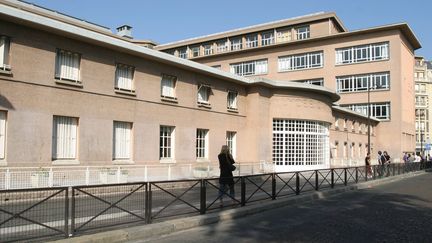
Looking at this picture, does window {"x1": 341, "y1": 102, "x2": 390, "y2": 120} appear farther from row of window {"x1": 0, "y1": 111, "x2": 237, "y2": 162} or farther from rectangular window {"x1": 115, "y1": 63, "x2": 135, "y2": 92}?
rectangular window {"x1": 115, "y1": 63, "x2": 135, "y2": 92}

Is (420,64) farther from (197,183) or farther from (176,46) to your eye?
(197,183)

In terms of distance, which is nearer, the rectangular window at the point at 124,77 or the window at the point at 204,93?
the rectangular window at the point at 124,77

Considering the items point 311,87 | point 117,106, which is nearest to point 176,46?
point 311,87

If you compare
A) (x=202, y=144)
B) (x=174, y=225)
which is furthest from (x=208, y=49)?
(x=174, y=225)

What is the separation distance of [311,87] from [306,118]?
2035 mm

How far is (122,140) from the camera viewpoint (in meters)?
18.2

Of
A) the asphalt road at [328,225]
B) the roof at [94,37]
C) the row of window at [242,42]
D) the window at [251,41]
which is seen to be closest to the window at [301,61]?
the row of window at [242,42]

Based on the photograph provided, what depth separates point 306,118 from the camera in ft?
90.5

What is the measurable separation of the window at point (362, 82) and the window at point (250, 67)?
1079 cm

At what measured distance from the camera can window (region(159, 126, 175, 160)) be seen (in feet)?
66.6

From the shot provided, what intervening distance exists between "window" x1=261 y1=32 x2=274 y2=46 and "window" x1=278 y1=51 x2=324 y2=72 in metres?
3.71

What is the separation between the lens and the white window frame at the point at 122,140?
58.5 feet

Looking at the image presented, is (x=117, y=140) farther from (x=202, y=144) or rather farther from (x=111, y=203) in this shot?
(x=111, y=203)

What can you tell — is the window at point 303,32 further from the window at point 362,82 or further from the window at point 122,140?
the window at point 122,140
